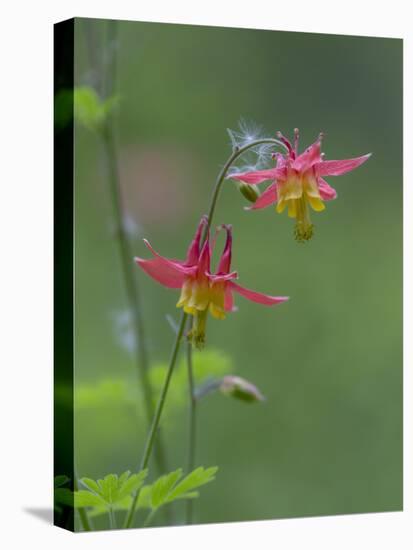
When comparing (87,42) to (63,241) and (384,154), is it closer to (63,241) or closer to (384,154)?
(63,241)

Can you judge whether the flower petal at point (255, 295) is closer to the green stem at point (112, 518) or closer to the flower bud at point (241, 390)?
Answer: the flower bud at point (241, 390)

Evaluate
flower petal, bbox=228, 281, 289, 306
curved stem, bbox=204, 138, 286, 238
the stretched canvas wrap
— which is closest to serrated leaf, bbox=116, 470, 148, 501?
the stretched canvas wrap

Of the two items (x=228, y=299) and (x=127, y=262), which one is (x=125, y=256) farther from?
(x=228, y=299)

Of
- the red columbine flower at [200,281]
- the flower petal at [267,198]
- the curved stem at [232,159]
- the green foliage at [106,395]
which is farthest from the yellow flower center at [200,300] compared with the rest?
the green foliage at [106,395]

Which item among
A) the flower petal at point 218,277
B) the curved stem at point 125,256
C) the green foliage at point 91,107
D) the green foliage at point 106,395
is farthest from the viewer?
the green foliage at point 106,395

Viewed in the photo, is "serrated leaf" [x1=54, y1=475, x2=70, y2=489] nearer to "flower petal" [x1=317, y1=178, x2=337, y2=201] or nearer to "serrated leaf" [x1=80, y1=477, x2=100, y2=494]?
"serrated leaf" [x1=80, y1=477, x2=100, y2=494]

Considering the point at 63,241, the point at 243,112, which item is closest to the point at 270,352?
the point at 243,112
